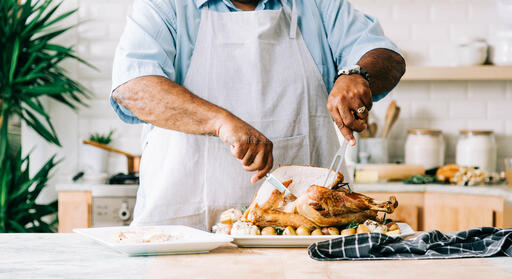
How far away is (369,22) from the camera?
2.03 m

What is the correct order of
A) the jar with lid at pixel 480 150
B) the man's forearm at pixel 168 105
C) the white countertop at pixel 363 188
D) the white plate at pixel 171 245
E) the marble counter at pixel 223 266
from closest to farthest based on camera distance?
the marble counter at pixel 223 266 → the white plate at pixel 171 245 → the man's forearm at pixel 168 105 → the white countertop at pixel 363 188 → the jar with lid at pixel 480 150

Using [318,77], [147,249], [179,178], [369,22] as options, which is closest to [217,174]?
[179,178]

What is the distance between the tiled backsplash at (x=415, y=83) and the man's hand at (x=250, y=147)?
8.04 feet

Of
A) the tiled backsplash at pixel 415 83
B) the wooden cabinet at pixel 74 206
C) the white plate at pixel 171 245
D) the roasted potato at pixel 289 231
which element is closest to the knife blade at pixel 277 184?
the roasted potato at pixel 289 231

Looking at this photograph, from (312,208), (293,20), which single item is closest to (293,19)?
(293,20)

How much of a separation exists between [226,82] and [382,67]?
48 centimetres

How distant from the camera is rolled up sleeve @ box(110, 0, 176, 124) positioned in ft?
5.58

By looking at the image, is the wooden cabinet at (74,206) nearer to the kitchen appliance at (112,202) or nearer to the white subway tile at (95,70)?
the kitchen appliance at (112,202)

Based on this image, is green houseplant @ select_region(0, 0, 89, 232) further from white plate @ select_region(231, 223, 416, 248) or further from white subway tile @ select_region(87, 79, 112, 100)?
white plate @ select_region(231, 223, 416, 248)

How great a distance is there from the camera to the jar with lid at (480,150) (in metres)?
3.63

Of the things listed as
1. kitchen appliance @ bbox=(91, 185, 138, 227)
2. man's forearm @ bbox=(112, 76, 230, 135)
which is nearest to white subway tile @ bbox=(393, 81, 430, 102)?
kitchen appliance @ bbox=(91, 185, 138, 227)

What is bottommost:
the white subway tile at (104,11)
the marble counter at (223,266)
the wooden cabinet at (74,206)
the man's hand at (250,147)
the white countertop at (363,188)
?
the wooden cabinet at (74,206)

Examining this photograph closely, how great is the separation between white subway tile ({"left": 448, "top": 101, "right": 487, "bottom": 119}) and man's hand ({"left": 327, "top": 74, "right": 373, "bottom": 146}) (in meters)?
2.54

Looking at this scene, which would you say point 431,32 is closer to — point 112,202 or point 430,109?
point 430,109
